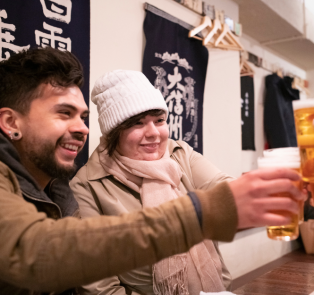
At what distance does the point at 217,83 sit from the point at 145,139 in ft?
4.59

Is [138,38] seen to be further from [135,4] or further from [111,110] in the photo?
[111,110]

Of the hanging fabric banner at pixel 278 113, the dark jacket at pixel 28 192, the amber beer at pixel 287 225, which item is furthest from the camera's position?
the hanging fabric banner at pixel 278 113

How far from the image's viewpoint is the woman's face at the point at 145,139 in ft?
5.04

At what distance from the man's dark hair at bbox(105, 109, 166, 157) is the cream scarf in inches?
1.6

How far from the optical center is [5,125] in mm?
1121

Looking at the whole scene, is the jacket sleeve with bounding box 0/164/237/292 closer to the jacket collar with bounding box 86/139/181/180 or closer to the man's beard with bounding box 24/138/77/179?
the man's beard with bounding box 24/138/77/179

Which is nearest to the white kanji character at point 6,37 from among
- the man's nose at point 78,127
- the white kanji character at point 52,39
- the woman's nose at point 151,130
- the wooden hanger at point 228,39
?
the white kanji character at point 52,39

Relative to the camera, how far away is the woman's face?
1.54m

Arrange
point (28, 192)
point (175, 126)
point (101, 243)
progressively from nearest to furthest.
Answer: point (101, 243), point (28, 192), point (175, 126)

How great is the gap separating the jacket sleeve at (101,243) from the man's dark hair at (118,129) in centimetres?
89

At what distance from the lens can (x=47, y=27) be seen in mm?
1557

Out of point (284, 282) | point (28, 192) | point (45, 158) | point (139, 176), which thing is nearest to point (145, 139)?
point (139, 176)

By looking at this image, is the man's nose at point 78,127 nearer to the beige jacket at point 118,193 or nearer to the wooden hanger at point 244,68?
the beige jacket at point 118,193

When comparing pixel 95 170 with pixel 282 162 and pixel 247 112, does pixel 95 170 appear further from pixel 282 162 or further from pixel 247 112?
pixel 247 112
